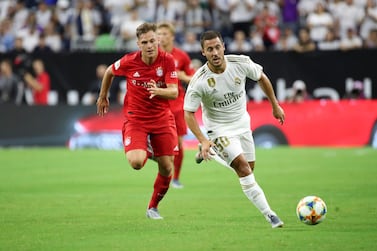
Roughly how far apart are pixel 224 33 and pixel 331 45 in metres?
3.30

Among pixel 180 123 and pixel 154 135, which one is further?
pixel 180 123

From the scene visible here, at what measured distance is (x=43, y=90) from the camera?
85.4ft

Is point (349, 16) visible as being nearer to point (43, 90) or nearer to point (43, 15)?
point (43, 90)

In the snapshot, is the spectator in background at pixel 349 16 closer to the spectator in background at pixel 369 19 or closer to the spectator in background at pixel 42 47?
→ the spectator in background at pixel 369 19

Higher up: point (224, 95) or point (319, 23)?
point (224, 95)

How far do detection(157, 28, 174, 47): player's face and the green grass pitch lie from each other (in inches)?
102

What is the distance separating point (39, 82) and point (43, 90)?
27cm

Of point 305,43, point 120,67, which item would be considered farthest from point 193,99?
point 305,43

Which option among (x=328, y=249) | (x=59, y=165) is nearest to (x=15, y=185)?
(x=59, y=165)

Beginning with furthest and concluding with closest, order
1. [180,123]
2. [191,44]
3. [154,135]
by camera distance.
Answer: [191,44] → [180,123] → [154,135]

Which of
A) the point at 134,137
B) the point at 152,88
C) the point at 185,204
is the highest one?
the point at 152,88

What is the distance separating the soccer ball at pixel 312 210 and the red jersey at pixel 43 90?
1664 centimetres

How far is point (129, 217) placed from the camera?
11.8 metres

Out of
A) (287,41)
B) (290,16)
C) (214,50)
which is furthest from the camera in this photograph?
(290,16)
